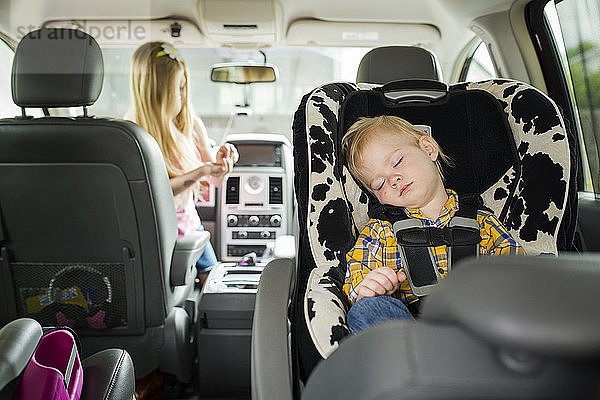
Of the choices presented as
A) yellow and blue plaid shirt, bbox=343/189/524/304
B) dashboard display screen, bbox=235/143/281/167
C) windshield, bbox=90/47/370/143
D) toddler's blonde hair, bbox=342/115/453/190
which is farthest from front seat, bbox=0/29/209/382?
windshield, bbox=90/47/370/143

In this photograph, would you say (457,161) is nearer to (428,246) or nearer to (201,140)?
(428,246)

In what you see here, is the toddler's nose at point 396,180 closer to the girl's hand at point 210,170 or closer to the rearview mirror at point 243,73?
the girl's hand at point 210,170

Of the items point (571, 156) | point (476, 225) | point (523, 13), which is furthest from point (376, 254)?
point (523, 13)

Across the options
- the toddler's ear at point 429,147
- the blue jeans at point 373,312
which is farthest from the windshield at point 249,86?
the blue jeans at point 373,312

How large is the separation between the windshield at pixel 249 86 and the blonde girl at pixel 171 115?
29.2 inches

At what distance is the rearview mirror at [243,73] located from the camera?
376 centimetres

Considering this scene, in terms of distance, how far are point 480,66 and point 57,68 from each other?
252 cm

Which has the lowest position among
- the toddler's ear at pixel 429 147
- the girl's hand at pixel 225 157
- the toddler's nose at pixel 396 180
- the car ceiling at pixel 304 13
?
the girl's hand at pixel 225 157

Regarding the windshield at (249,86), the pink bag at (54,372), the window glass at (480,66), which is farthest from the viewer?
the windshield at (249,86)

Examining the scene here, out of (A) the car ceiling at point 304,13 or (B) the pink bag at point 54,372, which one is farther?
(A) the car ceiling at point 304,13

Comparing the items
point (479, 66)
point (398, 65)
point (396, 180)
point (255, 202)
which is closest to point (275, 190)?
point (255, 202)

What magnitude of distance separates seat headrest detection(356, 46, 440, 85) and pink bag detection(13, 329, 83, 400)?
1635 mm

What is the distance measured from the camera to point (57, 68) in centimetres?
231

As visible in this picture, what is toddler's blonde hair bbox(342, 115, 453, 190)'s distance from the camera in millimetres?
1795
